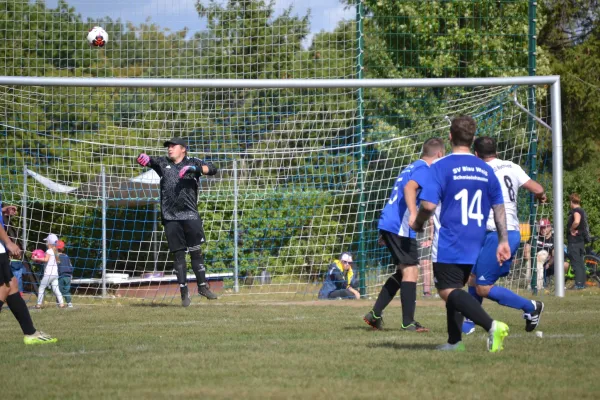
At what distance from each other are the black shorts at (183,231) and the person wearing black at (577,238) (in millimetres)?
8883

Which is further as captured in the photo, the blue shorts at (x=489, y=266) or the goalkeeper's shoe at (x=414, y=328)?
the goalkeeper's shoe at (x=414, y=328)

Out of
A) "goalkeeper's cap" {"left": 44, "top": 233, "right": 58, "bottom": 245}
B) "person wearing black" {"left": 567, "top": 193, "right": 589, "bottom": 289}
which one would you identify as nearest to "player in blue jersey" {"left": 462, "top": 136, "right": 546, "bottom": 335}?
"goalkeeper's cap" {"left": 44, "top": 233, "right": 58, "bottom": 245}

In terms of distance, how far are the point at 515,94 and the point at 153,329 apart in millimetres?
7873

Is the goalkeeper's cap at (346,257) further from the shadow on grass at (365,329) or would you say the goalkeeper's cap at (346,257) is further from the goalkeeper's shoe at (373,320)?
the goalkeeper's shoe at (373,320)

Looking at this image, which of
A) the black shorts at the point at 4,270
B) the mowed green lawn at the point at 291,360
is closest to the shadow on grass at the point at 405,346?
the mowed green lawn at the point at 291,360

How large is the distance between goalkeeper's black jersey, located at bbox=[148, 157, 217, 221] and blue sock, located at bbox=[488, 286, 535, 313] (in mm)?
4944

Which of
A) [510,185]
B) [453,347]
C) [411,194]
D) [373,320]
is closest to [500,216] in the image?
[411,194]

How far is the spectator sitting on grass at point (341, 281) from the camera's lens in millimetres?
14564

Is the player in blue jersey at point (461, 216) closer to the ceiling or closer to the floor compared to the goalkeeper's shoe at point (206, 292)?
closer to the ceiling

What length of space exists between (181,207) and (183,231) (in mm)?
351

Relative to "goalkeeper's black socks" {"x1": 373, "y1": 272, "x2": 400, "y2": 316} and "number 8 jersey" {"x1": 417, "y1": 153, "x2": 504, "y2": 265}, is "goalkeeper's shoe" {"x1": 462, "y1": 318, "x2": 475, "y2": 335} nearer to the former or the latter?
"goalkeeper's black socks" {"x1": 373, "y1": 272, "x2": 400, "y2": 316}

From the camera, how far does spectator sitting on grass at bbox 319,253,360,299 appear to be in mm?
14564

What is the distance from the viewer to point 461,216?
666 cm

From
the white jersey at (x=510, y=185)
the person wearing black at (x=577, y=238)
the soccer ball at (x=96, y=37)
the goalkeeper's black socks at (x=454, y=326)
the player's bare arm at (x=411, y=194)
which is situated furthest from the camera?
the person wearing black at (x=577, y=238)
